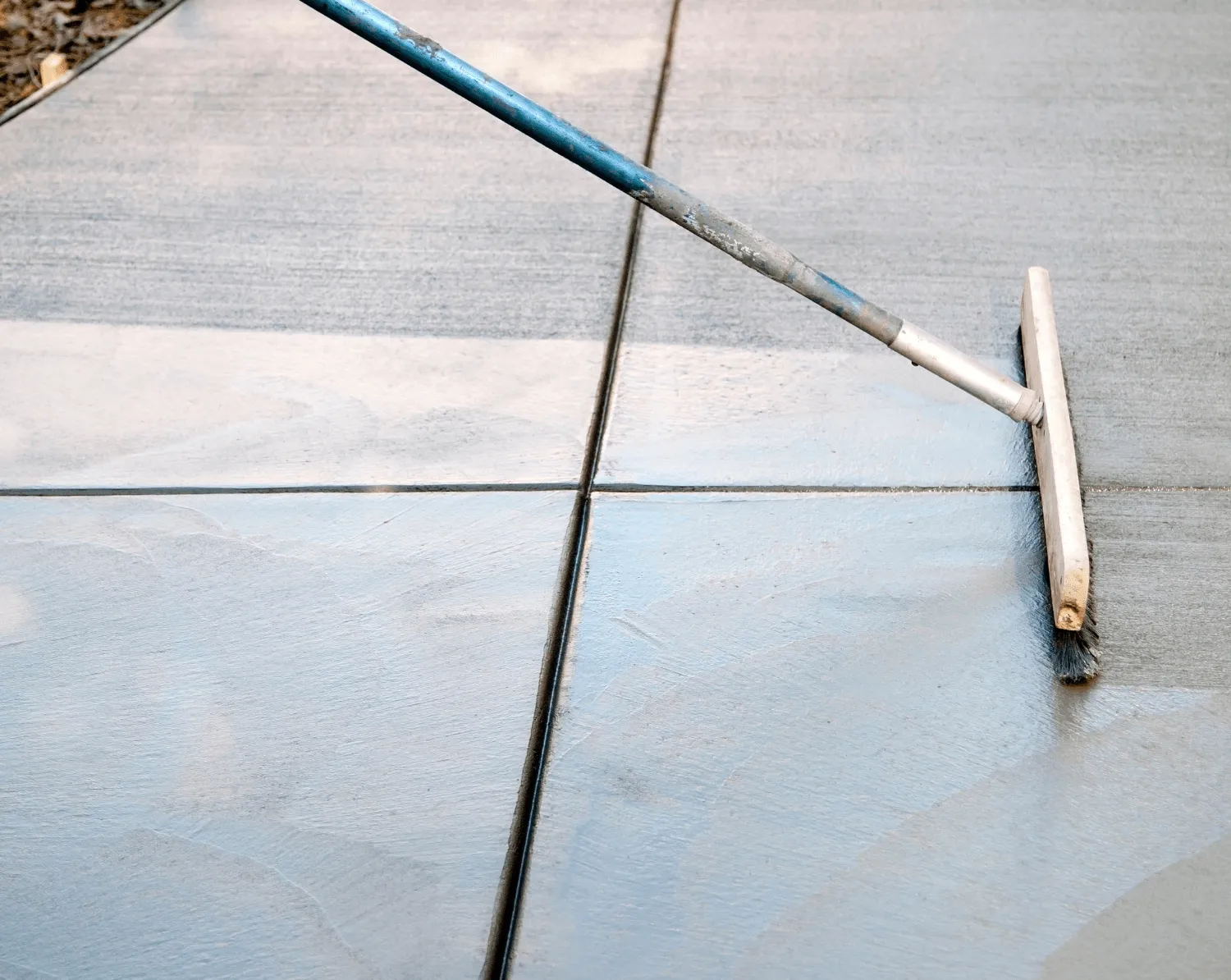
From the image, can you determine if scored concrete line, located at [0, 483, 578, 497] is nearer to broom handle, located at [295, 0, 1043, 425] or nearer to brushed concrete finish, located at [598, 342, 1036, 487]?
brushed concrete finish, located at [598, 342, 1036, 487]

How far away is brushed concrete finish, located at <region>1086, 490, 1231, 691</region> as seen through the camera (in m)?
1.73

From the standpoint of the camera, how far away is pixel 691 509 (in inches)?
79.0

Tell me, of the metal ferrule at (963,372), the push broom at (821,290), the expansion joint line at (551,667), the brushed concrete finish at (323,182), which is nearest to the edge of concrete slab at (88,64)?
the brushed concrete finish at (323,182)

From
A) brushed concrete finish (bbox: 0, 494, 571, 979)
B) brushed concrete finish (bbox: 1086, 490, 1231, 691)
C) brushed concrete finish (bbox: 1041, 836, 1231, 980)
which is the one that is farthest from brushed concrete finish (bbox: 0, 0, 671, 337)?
brushed concrete finish (bbox: 1041, 836, 1231, 980)

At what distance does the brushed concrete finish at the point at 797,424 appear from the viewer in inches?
81.4

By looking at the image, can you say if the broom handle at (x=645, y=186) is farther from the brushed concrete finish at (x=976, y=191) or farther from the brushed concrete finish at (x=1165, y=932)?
the brushed concrete finish at (x=1165, y=932)

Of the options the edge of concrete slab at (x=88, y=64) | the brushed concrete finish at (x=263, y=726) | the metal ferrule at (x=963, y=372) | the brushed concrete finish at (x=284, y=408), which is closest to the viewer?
the brushed concrete finish at (x=263, y=726)

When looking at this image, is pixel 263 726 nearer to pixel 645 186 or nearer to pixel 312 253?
pixel 645 186

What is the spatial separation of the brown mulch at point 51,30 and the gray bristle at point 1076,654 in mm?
3049

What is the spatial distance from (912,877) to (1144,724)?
0.41 meters

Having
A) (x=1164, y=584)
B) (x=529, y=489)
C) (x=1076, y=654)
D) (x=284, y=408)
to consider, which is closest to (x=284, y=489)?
(x=284, y=408)

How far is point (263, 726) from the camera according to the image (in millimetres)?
1716

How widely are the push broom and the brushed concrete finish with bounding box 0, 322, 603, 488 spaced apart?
0.54 meters

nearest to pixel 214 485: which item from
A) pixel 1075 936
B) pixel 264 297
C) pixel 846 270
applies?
pixel 264 297
